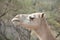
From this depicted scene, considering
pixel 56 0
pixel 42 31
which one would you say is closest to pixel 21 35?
pixel 56 0

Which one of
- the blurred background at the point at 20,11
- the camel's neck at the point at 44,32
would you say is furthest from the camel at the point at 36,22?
the blurred background at the point at 20,11

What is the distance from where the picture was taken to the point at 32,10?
2346mm

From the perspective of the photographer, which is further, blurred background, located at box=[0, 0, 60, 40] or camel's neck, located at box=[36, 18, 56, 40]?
blurred background, located at box=[0, 0, 60, 40]

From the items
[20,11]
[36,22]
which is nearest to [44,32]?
[36,22]

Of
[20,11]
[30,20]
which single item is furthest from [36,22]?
[20,11]

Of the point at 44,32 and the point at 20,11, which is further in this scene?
the point at 20,11

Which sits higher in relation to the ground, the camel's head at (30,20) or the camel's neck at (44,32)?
the camel's head at (30,20)

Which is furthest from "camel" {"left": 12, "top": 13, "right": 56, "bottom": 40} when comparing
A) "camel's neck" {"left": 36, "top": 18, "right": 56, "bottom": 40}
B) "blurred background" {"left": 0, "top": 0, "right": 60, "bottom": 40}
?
"blurred background" {"left": 0, "top": 0, "right": 60, "bottom": 40}

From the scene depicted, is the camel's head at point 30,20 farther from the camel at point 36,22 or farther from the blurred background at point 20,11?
the blurred background at point 20,11

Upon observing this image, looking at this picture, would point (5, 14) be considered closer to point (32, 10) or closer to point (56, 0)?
point (32, 10)

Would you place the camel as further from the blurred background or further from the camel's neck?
the blurred background

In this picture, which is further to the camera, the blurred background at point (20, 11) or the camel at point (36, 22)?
the blurred background at point (20, 11)

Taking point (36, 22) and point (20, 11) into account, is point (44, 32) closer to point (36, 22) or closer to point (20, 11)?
point (36, 22)

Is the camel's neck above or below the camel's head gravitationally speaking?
below
